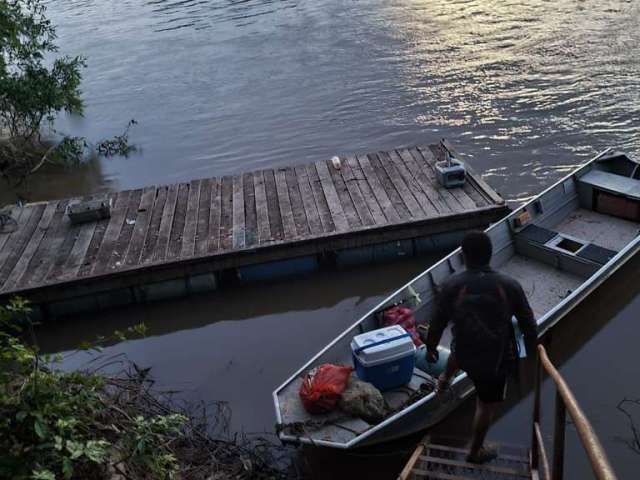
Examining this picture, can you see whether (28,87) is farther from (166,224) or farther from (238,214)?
(238,214)

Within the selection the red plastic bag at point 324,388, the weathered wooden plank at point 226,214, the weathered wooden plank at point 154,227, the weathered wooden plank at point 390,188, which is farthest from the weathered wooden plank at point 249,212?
the red plastic bag at point 324,388

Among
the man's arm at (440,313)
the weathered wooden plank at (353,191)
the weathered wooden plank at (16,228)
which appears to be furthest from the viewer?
the weathered wooden plank at (16,228)

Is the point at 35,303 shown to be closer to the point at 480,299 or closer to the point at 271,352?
the point at 271,352

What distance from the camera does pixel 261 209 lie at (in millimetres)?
9797

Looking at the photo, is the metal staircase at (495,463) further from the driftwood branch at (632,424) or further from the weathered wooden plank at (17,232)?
the weathered wooden plank at (17,232)

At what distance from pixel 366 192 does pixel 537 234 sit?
288 centimetres

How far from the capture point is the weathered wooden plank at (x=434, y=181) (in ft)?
30.2

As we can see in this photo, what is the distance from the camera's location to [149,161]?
14.3m

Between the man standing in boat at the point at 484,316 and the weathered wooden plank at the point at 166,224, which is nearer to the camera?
the man standing in boat at the point at 484,316

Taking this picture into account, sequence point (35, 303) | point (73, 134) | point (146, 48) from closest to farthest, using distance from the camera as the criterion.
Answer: point (35, 303) → point (73, 134) → point (146, 48)

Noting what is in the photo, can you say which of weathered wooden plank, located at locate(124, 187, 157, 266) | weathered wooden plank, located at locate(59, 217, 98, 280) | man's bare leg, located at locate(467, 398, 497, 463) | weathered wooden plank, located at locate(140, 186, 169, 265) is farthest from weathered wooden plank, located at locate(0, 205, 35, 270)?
man's bare leg, located at locate(467, 398, 497, 463)

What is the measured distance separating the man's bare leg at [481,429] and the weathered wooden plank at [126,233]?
5867mm

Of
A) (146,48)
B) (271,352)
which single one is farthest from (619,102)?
(146,48)

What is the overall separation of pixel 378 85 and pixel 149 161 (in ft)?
22.1
